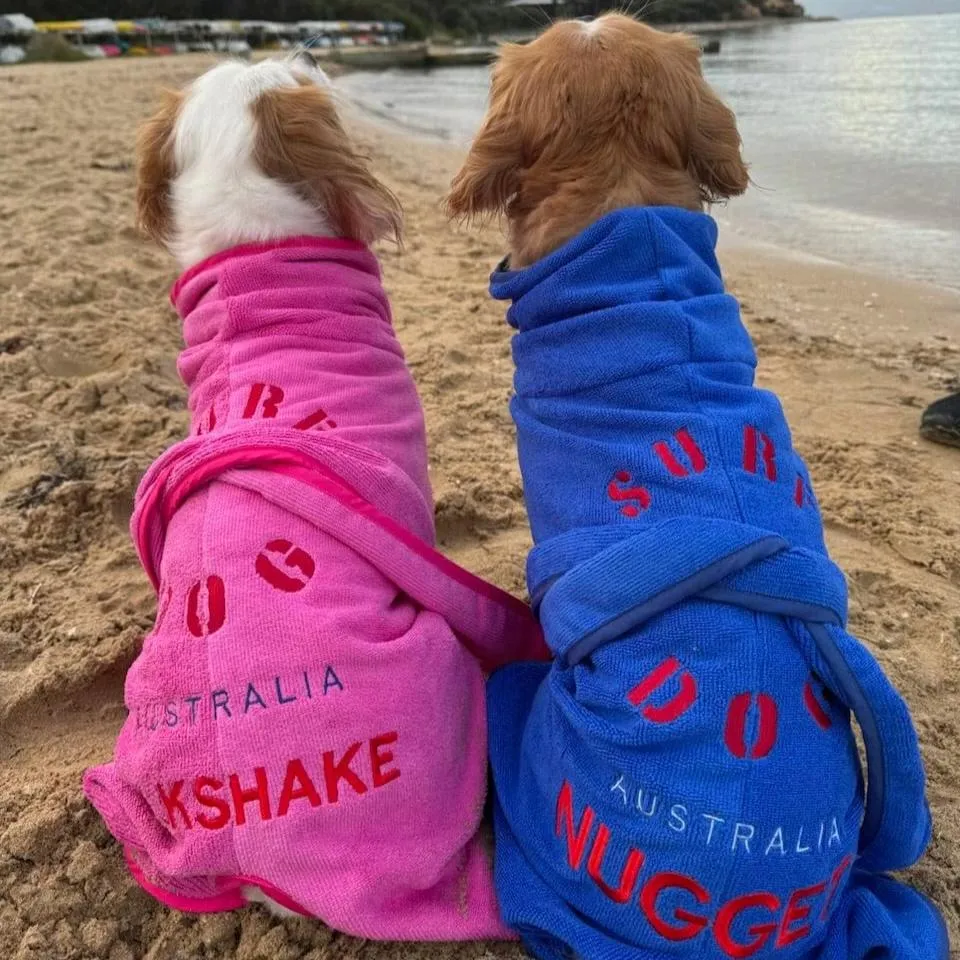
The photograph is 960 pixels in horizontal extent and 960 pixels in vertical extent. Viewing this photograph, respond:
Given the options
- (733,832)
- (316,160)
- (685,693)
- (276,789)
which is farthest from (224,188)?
(733,832)

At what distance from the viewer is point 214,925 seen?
182cm

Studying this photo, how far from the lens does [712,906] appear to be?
1.54m

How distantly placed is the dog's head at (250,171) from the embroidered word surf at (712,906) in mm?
1712

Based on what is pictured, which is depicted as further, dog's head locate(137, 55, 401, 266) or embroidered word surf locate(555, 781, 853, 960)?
dog's head locate(137, 55, 401, 266)

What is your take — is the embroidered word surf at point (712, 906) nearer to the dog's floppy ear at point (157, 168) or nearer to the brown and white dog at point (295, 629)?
the brown and white dog at point (295, 629)

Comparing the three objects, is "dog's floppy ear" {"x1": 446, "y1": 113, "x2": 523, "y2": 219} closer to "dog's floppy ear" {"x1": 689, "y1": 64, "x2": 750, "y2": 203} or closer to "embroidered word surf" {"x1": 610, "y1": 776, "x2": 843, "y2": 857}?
"dog's floppy ear" {"x1": 689, "y1": 64, "x2": 750, "y2": 203}

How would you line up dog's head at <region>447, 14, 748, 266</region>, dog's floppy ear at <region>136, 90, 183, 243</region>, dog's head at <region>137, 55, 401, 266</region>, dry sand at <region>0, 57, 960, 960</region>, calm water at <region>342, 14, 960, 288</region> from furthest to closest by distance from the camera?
1. calm water at <region>342, 14, 960, 288</region>
2. dog's floppy ear at <region>136, 90, 183, 243</region>
3. dog's head at <region>137, 55, 401, 266</region>
4. dog's head at <region>447, 14, 748, 266</region>
5. dry sand at <region>0, 57, 960, 960</region>

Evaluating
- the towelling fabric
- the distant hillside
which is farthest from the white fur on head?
the distant hillside

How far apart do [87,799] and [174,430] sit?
1.72 metres

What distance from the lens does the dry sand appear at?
1.91 meters

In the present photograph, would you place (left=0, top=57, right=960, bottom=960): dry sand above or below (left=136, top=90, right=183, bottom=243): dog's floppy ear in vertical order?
below

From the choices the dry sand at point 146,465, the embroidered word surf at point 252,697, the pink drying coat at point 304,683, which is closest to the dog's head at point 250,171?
the pink drying coat at point 304,683

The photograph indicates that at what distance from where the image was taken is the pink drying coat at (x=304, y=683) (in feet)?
5.34

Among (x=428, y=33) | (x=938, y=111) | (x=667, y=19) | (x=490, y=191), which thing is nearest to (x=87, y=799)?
(x=490, y=191)
